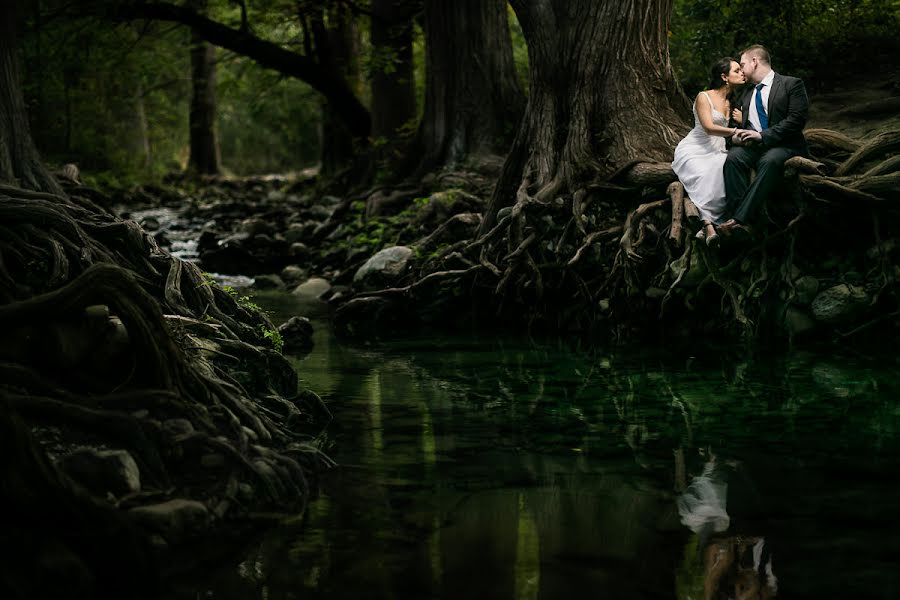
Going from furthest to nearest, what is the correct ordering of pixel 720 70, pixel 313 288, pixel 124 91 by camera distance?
pixel 124 91 < pixel 313 288 < pixel 720 70

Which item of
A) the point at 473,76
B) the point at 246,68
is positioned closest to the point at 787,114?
the point at 473,76

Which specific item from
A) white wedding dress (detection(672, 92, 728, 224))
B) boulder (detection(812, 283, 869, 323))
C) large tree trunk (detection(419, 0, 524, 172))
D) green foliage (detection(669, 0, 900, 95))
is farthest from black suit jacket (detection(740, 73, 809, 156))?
large tree trunk (detection(419, 0, 524, 172))

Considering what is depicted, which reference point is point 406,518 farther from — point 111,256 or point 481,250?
point 481,250

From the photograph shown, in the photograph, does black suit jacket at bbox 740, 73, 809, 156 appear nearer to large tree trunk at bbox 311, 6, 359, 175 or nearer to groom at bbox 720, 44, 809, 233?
groom at bbox 720, 44, 809, 233

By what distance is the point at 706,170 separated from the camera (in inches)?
384

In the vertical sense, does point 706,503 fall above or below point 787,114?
below

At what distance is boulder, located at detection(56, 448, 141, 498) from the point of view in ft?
14.7

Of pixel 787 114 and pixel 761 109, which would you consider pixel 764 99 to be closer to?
pixel 761 109

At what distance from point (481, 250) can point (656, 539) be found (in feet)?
23.7

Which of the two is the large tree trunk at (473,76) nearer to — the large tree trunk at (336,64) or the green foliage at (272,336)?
the large tree trunk at (336,64)

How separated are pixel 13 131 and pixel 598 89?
19.9 feet

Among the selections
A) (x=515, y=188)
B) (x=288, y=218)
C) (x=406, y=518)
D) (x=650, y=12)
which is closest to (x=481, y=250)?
(x=515, y=188)

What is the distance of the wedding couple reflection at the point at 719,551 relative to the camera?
3955mm

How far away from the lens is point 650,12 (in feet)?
36.9
